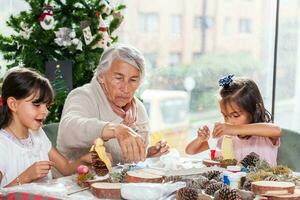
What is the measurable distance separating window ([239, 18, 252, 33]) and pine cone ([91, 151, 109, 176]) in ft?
7.64

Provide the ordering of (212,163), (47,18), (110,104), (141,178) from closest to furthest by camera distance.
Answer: (141,178) → (212,163) → (110,104) → (47,18)

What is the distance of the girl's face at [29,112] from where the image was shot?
2.08 m

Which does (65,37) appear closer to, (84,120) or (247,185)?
(84,120)

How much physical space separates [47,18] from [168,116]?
1.42 meters

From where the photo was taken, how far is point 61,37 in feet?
10.2

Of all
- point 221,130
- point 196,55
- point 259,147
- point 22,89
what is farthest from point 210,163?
point 196,55

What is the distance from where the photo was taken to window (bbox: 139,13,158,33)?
4.11m

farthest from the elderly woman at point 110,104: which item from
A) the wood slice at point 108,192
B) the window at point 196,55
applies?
the window at point 196,55

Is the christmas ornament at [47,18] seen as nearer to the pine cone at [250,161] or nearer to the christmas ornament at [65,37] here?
the christmas ornament at [65,37]

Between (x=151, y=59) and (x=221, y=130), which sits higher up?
(x=151, y=59)

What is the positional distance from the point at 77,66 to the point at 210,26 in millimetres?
1193

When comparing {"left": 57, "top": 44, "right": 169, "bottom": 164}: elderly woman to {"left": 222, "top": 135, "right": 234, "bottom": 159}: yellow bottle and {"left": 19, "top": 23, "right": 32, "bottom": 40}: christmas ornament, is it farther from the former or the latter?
{"left": 19, "top": 23, "right": 32, "bottom": 40}: christmas ornament

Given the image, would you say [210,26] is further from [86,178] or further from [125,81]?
[86,178]

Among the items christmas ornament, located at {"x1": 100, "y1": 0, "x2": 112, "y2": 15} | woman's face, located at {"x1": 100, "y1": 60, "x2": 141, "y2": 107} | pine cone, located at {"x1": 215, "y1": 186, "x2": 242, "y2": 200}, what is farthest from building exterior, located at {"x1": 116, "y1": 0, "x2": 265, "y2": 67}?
pine cone, located at {"x1": 215, "y1": 186, "x2": 242, "y2": 200}
